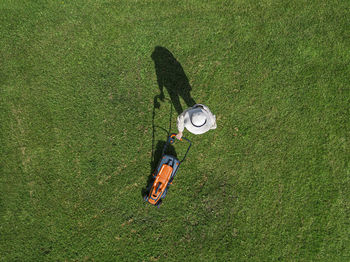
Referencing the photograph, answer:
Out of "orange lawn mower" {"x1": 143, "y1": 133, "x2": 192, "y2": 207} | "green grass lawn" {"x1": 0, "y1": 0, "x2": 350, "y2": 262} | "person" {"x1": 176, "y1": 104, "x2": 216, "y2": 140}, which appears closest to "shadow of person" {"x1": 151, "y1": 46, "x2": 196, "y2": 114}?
"green grass lawn" {"x1": 0, "y1": 0, "x2": 350, "y2": 262}

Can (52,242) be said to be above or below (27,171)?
below

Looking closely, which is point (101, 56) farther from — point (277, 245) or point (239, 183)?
point (277, 245)

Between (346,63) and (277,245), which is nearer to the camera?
(277,245)

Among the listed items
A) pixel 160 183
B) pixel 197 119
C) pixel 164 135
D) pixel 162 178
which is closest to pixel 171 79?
pixel 164 135

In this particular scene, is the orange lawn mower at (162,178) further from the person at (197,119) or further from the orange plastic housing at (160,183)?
the person at (197,119)

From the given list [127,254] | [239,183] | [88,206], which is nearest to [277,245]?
[239,183]

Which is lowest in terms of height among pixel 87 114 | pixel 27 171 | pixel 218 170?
pixel 27 171

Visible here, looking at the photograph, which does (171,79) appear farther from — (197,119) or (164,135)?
(197,119)

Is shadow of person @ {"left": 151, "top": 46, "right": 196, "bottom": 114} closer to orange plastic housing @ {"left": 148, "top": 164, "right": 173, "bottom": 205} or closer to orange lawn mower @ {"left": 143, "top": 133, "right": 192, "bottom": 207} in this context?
orange lawn mower @ {"left": 143, "top": 133, "right": 192, "bottom": 207}
